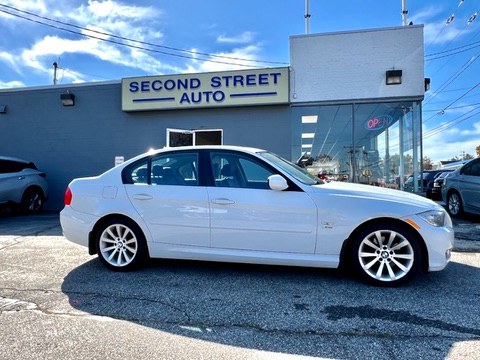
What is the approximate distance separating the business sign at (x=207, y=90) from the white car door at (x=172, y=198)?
541 centimetres

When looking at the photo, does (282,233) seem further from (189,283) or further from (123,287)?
(123,287)

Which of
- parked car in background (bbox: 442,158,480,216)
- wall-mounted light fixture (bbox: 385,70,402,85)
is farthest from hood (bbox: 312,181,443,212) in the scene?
wall-mounted light fixture (bbox: 385,70,402,85)

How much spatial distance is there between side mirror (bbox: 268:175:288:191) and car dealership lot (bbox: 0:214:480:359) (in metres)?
1.07

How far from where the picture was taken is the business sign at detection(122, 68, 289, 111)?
31.0 feet

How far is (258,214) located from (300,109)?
6.18 metres

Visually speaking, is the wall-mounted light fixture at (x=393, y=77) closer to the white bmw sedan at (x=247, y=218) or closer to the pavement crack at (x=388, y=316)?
the white bmw sedan at (x=247, y=218)

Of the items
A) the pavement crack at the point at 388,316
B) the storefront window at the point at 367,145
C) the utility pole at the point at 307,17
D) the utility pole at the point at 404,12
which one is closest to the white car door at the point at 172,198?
the pavement crack at the point at 388,316

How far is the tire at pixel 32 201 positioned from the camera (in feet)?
32.4

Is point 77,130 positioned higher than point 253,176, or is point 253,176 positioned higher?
point 77,130

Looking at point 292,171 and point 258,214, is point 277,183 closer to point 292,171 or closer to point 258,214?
point 258,214

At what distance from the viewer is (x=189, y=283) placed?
4090 millimetres

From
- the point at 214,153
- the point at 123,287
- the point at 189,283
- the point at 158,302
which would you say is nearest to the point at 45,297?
the point at 123,287

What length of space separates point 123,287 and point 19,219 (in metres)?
6.89

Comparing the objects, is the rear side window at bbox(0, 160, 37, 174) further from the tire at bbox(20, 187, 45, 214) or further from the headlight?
the headlight
